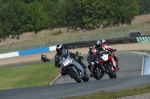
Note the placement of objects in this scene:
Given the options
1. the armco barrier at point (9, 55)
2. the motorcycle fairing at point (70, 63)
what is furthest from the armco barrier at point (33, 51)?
the motorcycle fairing at point (70, 63)

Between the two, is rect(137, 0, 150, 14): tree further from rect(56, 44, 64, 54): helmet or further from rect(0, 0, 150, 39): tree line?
rect(56, 44, 64, 54): helmet

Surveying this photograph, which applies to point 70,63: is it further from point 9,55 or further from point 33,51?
point 9,55

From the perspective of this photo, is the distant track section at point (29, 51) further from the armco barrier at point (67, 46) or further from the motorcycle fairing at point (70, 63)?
the motorcycle fairing at point (70, 63)

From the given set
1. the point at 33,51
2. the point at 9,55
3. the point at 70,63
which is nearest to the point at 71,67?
the point at 70,63

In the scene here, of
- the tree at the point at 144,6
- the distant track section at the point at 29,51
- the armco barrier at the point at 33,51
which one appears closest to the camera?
the distant track section at the point at 29,51

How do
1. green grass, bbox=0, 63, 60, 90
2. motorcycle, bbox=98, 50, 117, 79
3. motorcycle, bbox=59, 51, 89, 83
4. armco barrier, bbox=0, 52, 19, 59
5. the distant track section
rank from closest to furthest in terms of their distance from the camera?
motorcycle, bbox=59, 51, 89, 83
motorcycle, bbox=98, 50, 117, 79
green grass, bbox=0, 63, 60, 90
the distant track section
armco barrier, bbox=0, 52, 19, 59

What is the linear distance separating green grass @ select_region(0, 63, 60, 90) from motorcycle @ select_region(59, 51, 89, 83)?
7.91 meters

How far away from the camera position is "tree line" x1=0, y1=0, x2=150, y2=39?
77125mm

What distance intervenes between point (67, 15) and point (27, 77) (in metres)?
53.4

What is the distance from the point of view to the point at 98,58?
1762 centimetres

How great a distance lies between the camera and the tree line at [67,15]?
77.1 meters

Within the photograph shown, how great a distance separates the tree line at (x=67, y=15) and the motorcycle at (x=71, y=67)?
58174 millimetres

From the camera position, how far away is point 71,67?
1669 centimetres

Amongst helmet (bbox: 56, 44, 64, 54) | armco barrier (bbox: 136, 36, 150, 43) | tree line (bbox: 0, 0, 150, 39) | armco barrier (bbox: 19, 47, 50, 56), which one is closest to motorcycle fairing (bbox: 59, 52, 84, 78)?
helmet (bbox: 56, 44, 64, 54)
